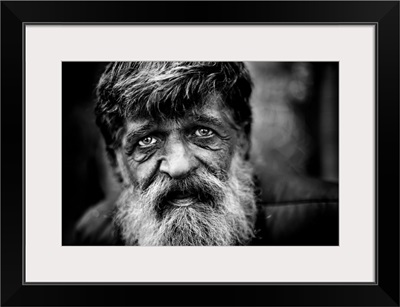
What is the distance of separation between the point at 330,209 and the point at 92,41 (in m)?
1.04

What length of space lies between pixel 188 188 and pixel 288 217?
1.26ft

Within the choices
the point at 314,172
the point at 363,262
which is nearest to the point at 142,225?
the point at 314,172

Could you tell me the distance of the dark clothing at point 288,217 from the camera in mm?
1386

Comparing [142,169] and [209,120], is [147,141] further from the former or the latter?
[209,120]

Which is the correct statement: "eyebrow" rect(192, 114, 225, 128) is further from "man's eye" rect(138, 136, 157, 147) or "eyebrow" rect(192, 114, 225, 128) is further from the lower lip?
the lower lip

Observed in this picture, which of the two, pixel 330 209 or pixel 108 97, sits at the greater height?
pixel 108 97

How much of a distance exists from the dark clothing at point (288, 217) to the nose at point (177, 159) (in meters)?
0.26

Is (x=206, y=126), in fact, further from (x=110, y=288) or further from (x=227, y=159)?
(x=110, y=288)

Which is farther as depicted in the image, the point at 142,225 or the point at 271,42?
the point at 142,225

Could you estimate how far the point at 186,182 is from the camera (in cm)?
139

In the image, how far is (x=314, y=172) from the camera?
4.54 ft

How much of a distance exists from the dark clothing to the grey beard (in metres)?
0.04
